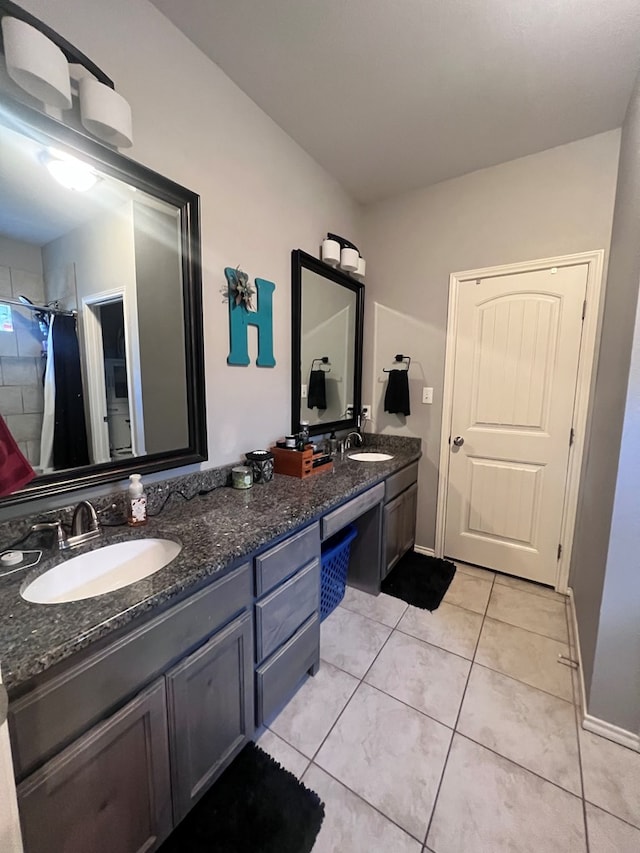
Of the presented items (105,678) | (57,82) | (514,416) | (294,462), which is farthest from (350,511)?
(57,82)

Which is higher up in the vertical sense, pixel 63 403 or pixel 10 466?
pixel 63 403

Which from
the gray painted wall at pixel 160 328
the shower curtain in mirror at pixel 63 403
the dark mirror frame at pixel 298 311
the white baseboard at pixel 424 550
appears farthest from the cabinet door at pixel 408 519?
the shower curtain in mirror at pixel 63 403

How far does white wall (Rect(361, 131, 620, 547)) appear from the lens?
77.6 inches

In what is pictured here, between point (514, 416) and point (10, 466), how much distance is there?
8.33 feet

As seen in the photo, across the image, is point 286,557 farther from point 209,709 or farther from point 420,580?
point 420,580

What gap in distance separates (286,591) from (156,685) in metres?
0.52

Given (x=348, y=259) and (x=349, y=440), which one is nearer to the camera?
(x=348, y=259)

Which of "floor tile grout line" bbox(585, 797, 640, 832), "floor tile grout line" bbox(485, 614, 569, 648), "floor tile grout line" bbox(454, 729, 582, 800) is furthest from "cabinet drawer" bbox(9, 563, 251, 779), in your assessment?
"floor tile grout line" bbox(485, 614, 569, 648)

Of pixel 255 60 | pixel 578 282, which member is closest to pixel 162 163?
pixel 255 60

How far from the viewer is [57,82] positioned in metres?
0.99

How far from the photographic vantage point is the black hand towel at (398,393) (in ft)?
8.48

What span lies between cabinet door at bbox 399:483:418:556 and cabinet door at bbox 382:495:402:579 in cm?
6

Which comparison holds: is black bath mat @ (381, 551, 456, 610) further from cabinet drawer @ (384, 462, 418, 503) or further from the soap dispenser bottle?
the soap dispenser bottle

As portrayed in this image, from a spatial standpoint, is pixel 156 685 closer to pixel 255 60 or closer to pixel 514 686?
pixel 514 686
